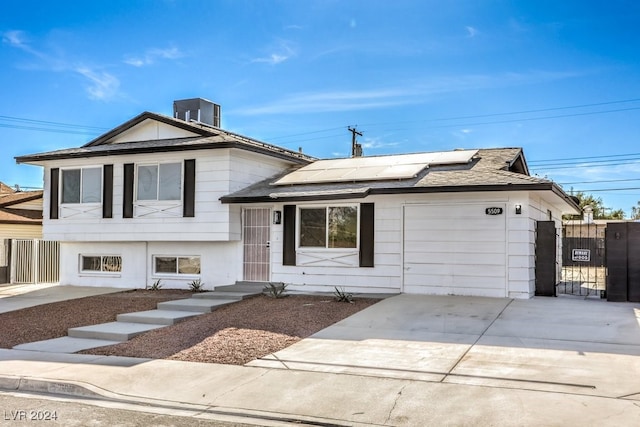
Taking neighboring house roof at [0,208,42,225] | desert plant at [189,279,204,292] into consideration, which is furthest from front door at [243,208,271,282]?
neighboring house roof at [0,208,42,225]

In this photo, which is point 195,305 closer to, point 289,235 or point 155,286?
point 289,235

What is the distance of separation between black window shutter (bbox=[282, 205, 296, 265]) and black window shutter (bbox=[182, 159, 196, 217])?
2.72 metres

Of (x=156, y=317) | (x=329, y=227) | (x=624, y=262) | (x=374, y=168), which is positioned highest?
(x=374, y=168)

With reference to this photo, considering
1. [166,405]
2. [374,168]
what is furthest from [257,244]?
[166,405]

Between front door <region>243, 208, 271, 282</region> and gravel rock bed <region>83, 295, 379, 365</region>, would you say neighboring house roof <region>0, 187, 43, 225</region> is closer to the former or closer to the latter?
front door <region>243, 208, 271, 282</region>

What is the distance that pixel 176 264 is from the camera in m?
16.6

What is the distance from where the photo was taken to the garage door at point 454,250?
12.9 meters

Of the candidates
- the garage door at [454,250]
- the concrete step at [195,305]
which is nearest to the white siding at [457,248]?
the garage door at [454,250]

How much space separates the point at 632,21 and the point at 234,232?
12.2 metres

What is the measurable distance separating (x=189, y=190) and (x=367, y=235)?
5.36 metres

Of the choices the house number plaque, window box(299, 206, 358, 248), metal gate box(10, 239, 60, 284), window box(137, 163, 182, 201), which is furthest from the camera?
metal gate box(10, 239, 60, 284)

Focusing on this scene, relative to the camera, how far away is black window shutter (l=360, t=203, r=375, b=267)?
46.2ft

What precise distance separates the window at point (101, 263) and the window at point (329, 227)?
6.47m

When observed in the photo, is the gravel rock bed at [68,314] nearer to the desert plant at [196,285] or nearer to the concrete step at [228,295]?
the desert plant at [196,285]
